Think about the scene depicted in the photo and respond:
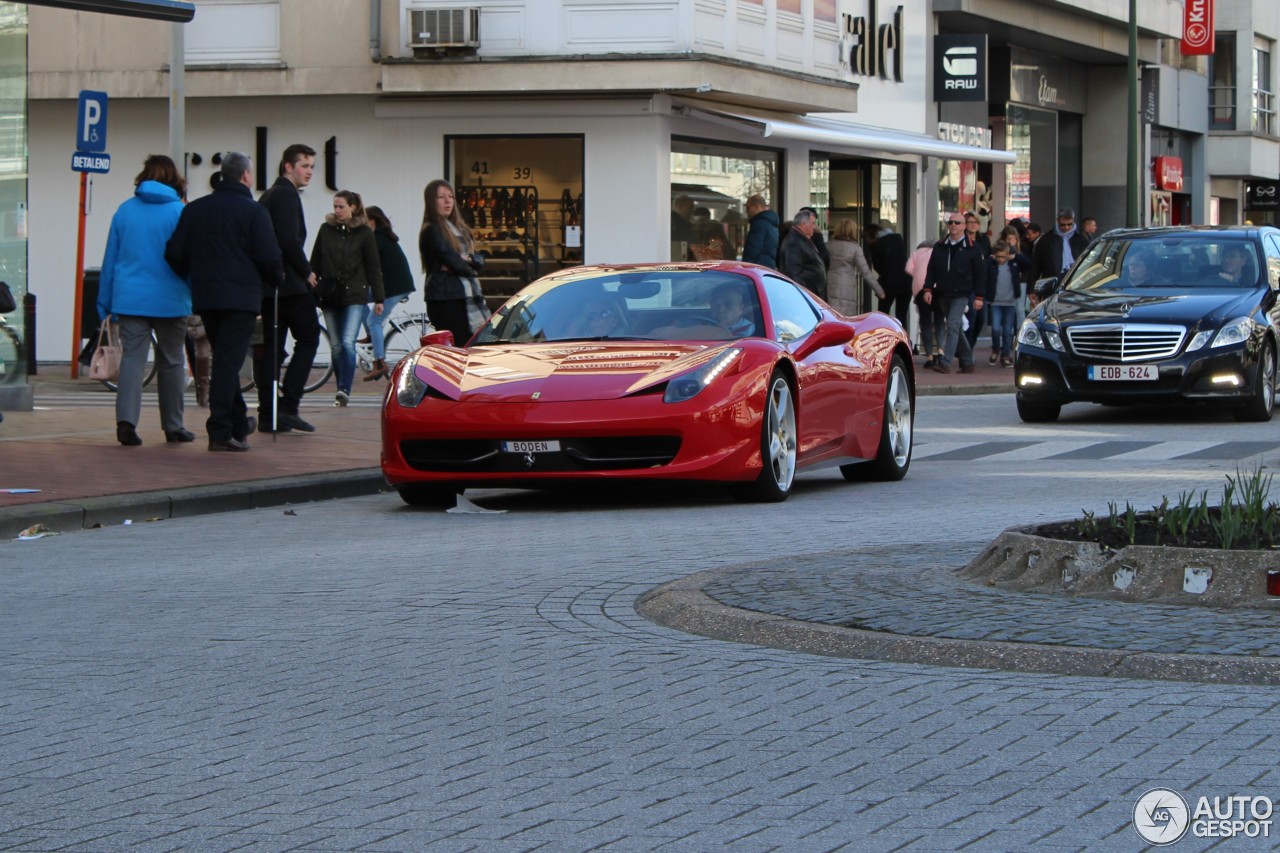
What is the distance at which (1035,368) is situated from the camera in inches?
706

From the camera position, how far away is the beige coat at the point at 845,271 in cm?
2600

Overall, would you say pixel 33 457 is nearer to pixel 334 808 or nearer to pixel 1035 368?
pixel 1035 368

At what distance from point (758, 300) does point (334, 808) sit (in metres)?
7.86

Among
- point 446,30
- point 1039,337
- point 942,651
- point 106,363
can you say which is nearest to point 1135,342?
point 1039,337

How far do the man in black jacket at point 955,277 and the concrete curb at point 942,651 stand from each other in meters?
19.1

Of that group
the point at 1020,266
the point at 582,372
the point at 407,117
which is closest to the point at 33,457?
the point at 582,372

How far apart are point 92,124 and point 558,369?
1268cm

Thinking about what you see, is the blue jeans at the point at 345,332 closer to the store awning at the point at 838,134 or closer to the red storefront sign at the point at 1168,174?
the store awning at the point at 838,134

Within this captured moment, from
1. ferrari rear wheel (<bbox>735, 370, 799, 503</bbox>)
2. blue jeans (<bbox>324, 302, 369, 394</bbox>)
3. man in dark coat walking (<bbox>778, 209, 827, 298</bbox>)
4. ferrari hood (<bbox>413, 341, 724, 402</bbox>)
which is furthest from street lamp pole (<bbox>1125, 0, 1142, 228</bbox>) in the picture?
ferrari hood (<bbox>413, 341, 724, 402</bbox>)

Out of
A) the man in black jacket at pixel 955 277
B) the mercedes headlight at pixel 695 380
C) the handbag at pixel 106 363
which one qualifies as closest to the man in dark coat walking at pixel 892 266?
the man in black jacket at pixel 955 277

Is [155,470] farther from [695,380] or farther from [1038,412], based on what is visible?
[1038,412]

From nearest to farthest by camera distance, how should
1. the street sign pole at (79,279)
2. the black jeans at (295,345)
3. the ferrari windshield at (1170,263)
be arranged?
the black jeans at (295,345)
the ferrari windshield at (1170,263)
the street sign pole at (79,279)

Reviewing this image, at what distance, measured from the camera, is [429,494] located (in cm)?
1180

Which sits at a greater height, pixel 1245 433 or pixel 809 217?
pixel 809 217
